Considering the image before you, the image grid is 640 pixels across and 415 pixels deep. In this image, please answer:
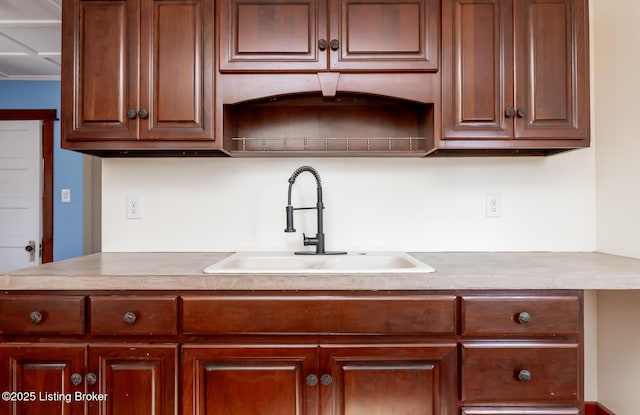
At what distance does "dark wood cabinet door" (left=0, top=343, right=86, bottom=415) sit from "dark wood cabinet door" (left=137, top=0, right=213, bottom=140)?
86 cm

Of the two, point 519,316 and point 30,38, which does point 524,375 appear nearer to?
point 519,316

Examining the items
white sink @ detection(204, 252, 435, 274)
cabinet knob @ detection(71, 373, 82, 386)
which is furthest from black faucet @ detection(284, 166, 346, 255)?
cabinet knob @ detection(71, 373, 82, 386)

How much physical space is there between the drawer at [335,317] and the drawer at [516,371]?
14cm

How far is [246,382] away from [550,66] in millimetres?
1651

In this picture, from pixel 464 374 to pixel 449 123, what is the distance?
0.93 metres

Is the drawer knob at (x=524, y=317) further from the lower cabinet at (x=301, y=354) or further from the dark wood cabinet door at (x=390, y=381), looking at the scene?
the dark wood cabinet door at (x=390, y=381)

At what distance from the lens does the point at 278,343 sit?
4.26 ft

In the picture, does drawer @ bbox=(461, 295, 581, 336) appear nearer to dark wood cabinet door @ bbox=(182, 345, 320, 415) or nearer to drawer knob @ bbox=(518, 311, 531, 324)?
drawer knob @ bbox=(518, 311, 531, 324)

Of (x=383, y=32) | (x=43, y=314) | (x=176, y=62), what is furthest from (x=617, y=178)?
(x=43, y=314)

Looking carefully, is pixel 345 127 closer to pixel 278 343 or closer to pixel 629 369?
pixel 278 343

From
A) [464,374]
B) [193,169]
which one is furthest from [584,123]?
[193,169]

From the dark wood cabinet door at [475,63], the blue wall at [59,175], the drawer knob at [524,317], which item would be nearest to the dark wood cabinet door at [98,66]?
the dark wood cabinet door at [475,63]

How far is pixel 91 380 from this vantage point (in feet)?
4.21

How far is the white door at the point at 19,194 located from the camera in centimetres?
360
